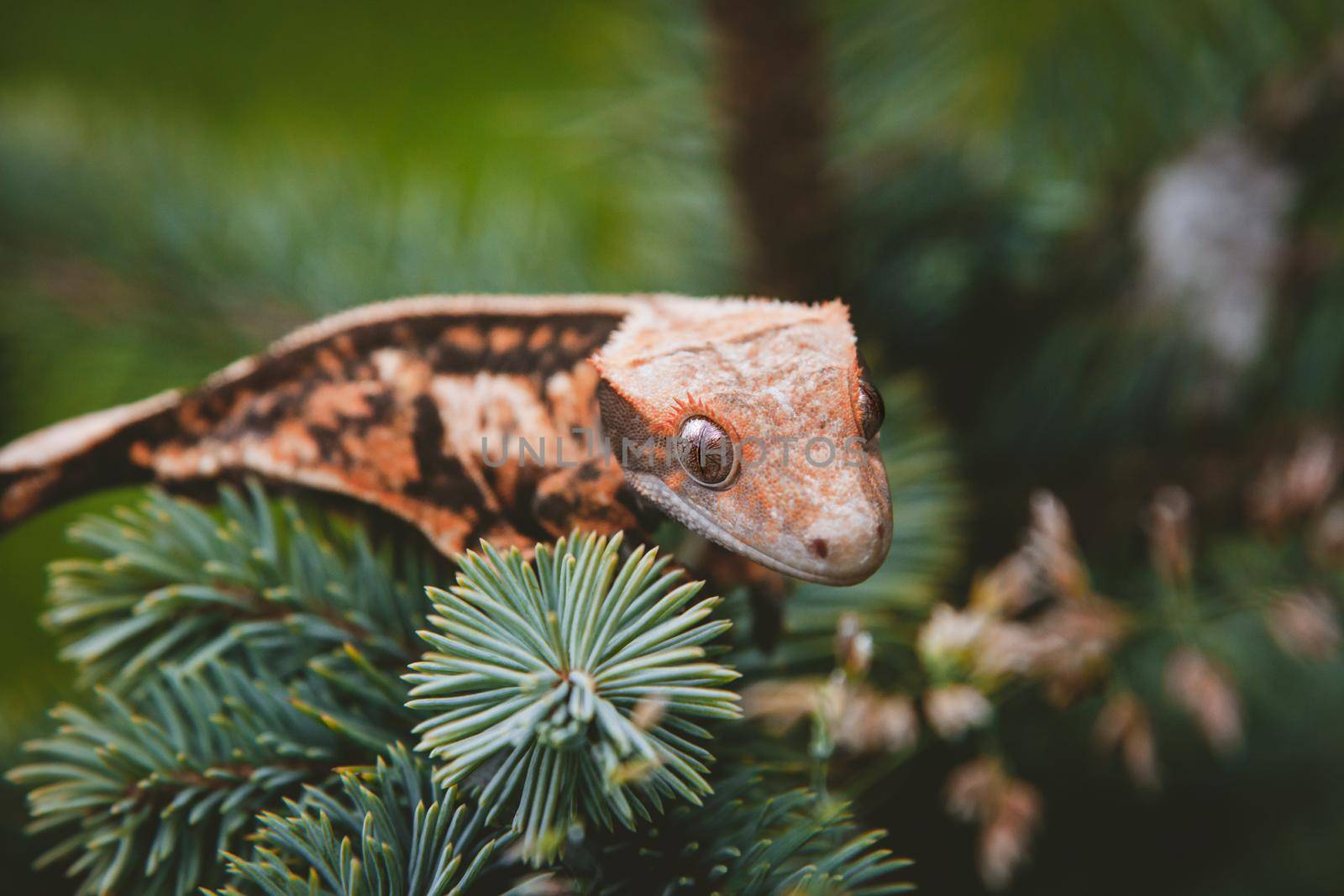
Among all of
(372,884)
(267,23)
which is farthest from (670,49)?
(267,23)

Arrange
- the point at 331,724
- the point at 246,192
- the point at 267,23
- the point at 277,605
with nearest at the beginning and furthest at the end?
the point at 331,724
the point at 277,605
the point at 246,192
the point at 267,23

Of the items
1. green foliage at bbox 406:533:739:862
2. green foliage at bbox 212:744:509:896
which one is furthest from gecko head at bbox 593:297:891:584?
green foliage at bbox 212:744:509:896

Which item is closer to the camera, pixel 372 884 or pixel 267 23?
pixel 372 884

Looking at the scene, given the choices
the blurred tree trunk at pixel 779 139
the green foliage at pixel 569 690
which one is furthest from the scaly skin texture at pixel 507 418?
the blurred tree trunk at pixel 779 139

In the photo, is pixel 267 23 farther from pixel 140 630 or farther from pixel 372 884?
pixel 372 884

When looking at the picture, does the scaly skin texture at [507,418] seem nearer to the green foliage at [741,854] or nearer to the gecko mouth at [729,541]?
the gecko mouth at [729,541]

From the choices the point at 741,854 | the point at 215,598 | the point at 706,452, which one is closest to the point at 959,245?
the point at 706,452

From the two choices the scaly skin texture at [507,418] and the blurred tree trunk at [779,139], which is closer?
the scaly skin texture at [507,418]
